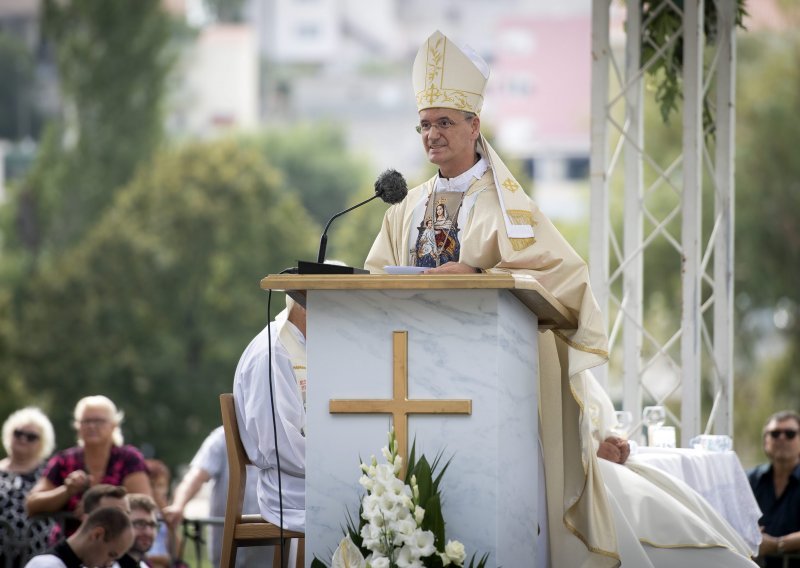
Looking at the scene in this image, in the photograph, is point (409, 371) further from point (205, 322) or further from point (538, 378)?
point (205, 322)

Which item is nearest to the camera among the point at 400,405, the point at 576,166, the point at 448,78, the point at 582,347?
the point at 400,405

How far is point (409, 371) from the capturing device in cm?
417

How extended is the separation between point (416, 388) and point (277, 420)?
1.37 metres

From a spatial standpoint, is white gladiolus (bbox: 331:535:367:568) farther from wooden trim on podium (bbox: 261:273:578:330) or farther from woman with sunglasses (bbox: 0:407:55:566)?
woman with sunglasses (bbox: 0:407:55:566)

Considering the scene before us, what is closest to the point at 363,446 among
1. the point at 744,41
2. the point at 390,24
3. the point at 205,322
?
the point at 744,41

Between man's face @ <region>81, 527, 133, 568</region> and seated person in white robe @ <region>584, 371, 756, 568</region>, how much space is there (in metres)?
2.22

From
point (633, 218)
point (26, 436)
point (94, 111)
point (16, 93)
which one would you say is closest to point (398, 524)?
point (633, 218)

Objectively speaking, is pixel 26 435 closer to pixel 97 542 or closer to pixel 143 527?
pixel 143 527

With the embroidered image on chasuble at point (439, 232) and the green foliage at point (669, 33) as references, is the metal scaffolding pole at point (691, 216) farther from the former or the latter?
the embroidered image on chasuble at point (439, 232)

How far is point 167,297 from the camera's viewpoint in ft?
131

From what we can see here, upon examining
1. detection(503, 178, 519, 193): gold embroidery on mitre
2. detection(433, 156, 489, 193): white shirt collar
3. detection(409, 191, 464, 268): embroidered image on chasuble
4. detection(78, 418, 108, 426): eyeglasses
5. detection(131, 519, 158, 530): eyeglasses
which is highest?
detection(433, 156, 489, 193): white shirt collar

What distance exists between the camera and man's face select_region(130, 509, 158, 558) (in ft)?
24.7

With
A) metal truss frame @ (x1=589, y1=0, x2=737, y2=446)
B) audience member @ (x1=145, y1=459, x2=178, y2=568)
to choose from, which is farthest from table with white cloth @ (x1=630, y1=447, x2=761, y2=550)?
audience member @ (x1=145, y1=459, x2=178, y2=568)

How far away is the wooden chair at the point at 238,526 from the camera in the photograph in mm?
5039
